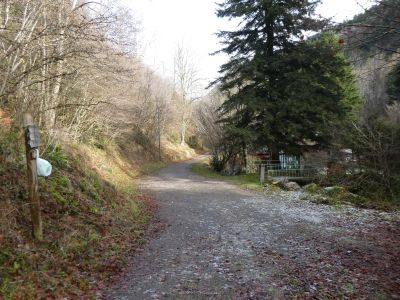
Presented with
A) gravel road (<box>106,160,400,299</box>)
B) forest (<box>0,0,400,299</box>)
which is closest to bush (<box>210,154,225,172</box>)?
forest (<box>0,0,400,299</box>)

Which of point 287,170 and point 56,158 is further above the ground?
point 56,158

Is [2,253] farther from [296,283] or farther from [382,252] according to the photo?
[382,252]

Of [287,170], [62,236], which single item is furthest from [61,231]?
[287,170]

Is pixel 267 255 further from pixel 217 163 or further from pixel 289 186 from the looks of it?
pixel 217 163

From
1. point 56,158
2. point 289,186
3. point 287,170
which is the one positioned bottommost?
point 289,186

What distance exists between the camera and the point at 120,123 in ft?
74.7

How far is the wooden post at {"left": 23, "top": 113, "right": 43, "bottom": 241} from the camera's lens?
5.54 meters

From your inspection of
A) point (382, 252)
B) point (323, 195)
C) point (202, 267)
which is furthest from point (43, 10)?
point (323, 195)

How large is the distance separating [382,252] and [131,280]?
4.82m

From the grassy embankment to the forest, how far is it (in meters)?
0.03

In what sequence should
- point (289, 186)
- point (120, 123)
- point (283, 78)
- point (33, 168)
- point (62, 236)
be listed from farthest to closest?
point (120, 123), point (283, 78), point (289, 186), point (62, 236), point (33, 168)

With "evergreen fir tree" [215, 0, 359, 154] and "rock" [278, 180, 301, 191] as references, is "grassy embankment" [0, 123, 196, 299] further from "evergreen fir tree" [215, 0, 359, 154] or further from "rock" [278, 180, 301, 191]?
"evergreen fir tree" [215, 0, 359, 154]

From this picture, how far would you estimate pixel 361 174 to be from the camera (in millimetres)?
12758

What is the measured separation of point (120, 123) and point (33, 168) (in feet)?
57.4
